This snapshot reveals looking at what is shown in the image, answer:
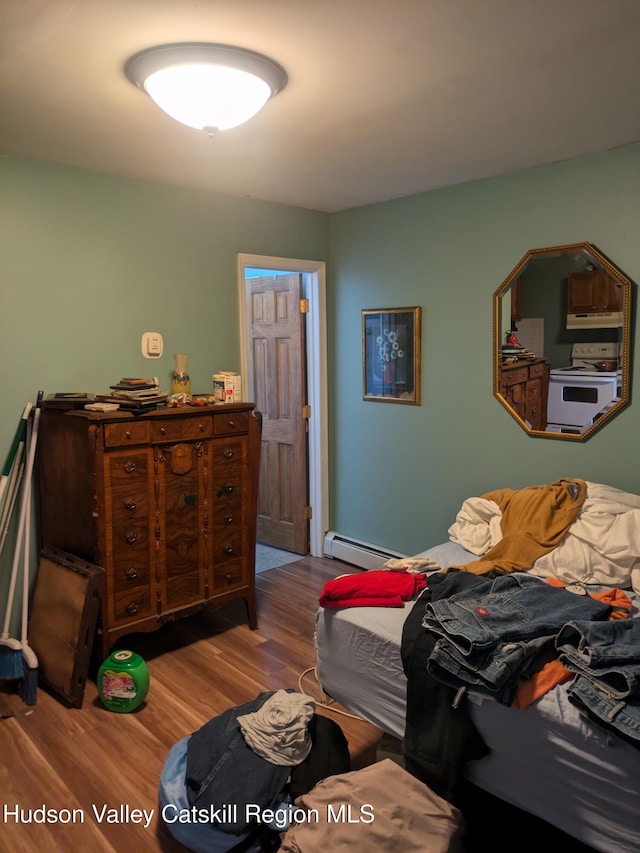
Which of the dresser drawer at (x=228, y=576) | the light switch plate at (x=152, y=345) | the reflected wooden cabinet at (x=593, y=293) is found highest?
the reflected wooden cabinet at (x=593, y=293)

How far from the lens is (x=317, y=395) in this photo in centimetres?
440

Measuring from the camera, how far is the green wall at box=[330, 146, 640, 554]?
299cm

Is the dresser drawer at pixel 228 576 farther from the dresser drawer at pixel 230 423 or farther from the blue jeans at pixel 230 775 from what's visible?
the blue jeans at pixel 230 775

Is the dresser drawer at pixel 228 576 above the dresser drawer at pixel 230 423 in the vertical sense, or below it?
below

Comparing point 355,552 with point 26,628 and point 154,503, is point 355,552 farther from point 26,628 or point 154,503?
point 26,628

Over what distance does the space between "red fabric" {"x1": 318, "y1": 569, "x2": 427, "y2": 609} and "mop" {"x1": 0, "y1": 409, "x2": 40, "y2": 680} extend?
1.46 m

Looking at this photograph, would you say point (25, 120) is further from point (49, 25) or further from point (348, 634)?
point (348, 634)

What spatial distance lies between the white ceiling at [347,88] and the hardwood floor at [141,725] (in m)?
2.47

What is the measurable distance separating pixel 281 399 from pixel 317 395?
325mm

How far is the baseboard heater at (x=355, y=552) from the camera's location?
4.14 metres

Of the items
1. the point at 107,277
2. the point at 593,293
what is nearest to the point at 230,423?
the point at 107,277

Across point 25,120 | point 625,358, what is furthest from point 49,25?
point 625,358

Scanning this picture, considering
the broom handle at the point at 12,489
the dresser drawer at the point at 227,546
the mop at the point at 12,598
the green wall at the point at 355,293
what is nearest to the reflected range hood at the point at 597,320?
the green wall at the point at 355,293

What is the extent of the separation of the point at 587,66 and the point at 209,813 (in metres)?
2.71
